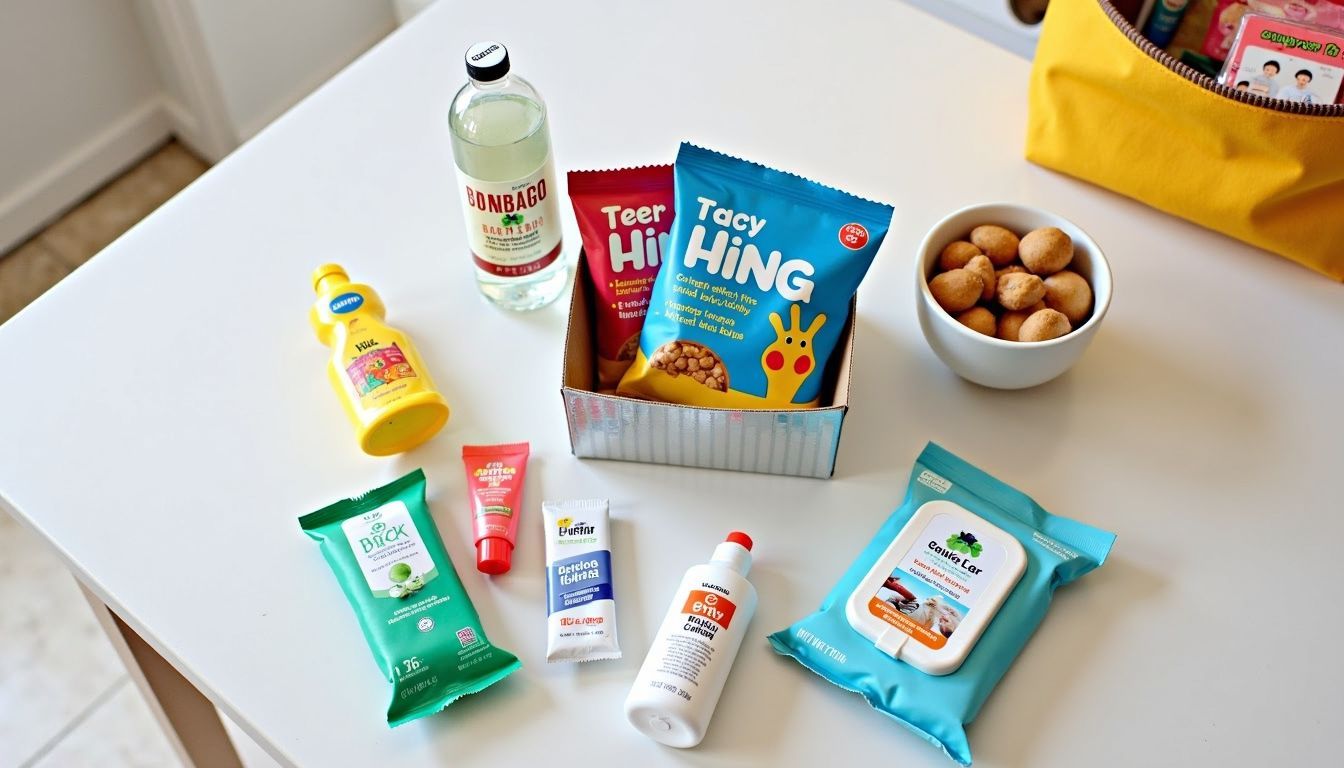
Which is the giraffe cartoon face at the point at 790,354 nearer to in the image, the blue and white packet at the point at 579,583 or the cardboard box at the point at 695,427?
the cardboard box at the point at 695,427

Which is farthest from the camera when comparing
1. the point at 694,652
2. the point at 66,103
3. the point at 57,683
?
the point at 66,103

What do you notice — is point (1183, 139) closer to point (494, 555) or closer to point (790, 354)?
point (790, 354)

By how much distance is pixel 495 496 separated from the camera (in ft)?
2.63

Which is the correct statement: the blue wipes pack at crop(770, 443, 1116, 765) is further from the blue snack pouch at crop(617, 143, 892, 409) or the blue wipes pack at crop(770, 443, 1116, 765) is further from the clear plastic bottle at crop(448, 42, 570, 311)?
the clear plastic bottle at crop(448, 42, 570, 311)

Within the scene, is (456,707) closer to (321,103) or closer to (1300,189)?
(321,103)

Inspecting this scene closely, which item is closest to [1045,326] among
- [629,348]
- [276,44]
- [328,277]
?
[629,348]

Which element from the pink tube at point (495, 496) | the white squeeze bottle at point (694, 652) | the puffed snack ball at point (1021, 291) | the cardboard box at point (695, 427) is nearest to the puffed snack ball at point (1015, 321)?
the puffed snack ball at point (1021, 291)

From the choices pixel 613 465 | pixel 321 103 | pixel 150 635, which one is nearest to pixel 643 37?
pixel 321 103

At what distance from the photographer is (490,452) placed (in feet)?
2.75

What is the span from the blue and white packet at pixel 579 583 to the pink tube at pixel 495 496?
3 cm

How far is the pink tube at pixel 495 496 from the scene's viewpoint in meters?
0.78

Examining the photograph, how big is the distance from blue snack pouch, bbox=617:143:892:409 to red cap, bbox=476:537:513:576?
0.16 meters

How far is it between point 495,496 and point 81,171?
1530 millimetres

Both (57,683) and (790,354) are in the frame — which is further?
(57,683)
